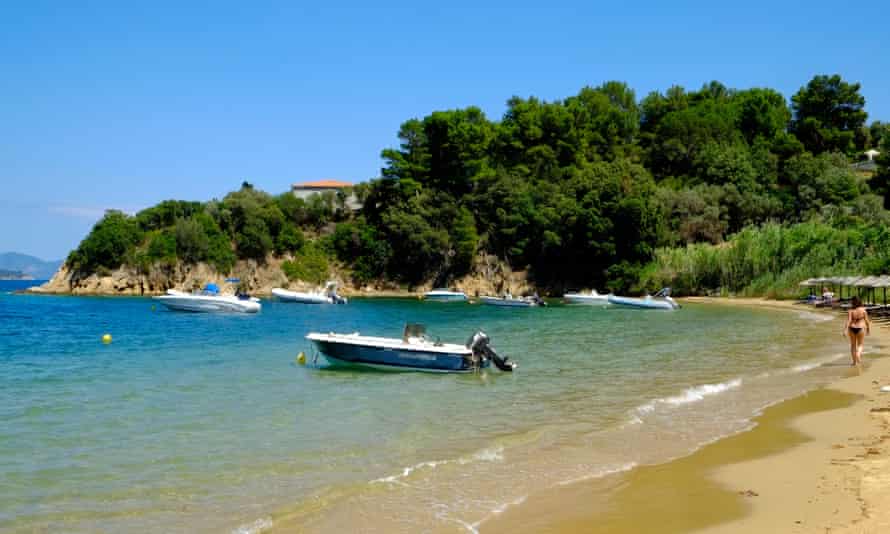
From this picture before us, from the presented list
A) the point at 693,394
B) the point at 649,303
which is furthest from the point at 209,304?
the point at 693,394

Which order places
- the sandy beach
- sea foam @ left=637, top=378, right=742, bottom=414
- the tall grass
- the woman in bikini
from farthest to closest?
the tall grass < the woman in bikini < sea foam @ left=637, top=378, right=742, bottom=414 < the sandy beach

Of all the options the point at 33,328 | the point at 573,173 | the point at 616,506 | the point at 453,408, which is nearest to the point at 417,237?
the point at 573,173

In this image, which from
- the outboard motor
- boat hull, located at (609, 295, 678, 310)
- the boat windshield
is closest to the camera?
the outboard motor

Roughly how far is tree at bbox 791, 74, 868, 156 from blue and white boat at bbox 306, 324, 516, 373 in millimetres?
84335

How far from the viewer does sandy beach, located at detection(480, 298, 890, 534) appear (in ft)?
26.9

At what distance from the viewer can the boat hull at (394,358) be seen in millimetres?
21938

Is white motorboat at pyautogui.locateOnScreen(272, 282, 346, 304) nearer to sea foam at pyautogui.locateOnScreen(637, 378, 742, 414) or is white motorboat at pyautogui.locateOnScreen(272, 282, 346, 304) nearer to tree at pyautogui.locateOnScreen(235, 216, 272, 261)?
tree at pyautogui.locateOnScreen(235, 216, 272, 261)

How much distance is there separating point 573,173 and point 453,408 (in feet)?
225

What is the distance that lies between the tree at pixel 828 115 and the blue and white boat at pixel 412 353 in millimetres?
84335

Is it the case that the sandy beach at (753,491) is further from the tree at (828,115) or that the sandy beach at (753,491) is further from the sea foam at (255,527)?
the tree at (828,115)

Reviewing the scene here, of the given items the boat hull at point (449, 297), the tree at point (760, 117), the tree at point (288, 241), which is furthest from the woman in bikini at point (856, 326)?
the tree at point (760, 117)

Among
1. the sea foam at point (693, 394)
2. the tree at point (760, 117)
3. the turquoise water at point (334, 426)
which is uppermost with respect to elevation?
the tree at point (760, 117)

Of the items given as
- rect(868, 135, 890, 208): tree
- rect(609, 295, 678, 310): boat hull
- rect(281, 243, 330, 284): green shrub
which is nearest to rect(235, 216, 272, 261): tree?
rect(281, 243, 330, 284): green shrub

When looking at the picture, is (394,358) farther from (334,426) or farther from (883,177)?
(883,177)
